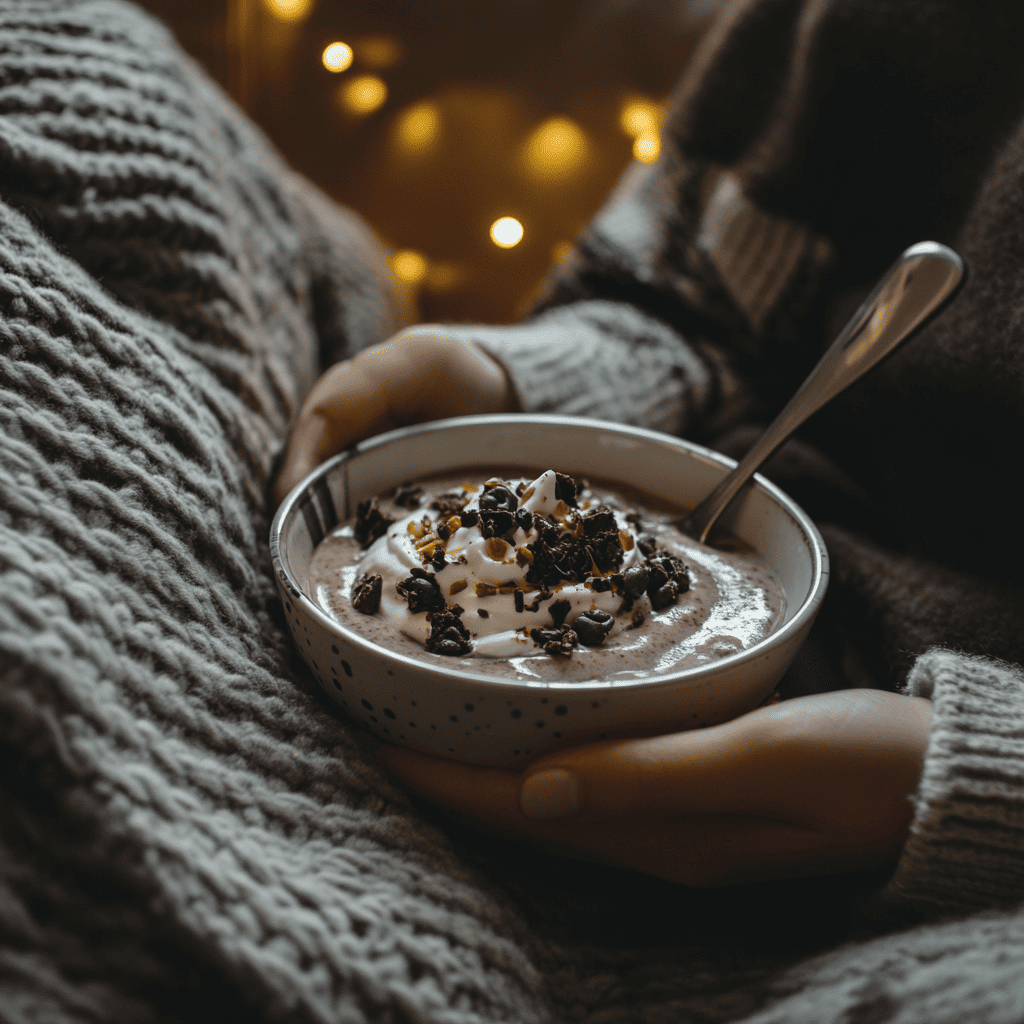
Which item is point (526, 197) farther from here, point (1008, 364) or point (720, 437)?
point (1008, 364)

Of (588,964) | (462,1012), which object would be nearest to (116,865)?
(462,1012)

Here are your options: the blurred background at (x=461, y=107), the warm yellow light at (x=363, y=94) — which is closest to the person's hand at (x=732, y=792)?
the blurred background at (x=461, y=107)

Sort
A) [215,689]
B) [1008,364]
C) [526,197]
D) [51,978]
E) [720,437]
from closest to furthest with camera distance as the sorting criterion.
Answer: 1. [51,978]
2. [215,689]
3. [1008,364]
4. [720,437]
5. [526,197]

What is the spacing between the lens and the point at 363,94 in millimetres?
1630

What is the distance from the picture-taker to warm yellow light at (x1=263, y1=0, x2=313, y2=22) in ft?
5.02

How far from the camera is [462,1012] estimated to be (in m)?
0.42

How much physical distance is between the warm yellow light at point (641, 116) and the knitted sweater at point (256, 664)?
62 cm

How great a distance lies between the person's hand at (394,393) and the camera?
759mm

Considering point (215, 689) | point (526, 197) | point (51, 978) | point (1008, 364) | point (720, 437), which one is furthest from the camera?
point (526, 197)

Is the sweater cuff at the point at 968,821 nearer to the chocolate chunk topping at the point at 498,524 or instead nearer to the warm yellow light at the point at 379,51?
the chocolate chunk topping at the point at 498,524

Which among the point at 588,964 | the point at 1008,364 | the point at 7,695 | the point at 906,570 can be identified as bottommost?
the point at 588,964

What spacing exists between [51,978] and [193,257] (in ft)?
1.81

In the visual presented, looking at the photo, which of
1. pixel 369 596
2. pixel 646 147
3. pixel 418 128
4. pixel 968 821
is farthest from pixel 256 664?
pixel 418 128

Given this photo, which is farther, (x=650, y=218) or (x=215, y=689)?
(x=650, y=218)
